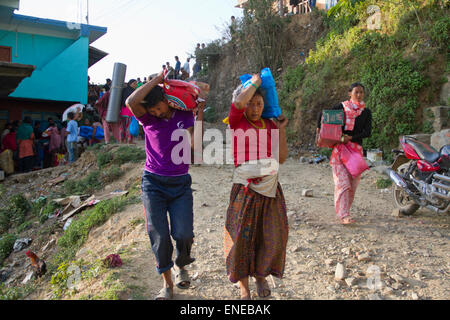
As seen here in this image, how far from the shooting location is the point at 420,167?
4844 millimetres

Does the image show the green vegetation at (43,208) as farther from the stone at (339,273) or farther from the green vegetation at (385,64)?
the green vegetation at (385,64)

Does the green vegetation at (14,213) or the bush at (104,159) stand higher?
the bush at (104,159)

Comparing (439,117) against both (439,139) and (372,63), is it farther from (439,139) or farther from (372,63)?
(372,63)

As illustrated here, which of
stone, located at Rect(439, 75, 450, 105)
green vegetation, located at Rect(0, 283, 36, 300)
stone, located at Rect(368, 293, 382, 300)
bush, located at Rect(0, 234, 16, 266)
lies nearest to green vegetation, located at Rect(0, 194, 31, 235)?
bush, located at Rect(0, 234, 16, 266)

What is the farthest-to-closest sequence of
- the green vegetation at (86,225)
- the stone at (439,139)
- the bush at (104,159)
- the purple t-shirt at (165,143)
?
the bush at (104,159) → the stone at (439,139) → the green vegetation at (86,225) → the purple t-shirt at (165,143)

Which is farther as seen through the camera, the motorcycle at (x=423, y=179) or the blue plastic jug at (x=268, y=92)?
the motorcycle at (x=423, y=179)

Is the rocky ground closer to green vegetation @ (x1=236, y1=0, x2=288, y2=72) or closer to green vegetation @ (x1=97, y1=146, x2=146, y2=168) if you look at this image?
green vegetation @ (x1=97, y1=146, x2=146, y2=168)

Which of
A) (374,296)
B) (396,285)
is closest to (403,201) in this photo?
(396,285)

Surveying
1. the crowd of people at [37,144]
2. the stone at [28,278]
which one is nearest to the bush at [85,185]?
the crowd of people at [37,144]

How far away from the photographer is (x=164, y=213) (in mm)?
2842

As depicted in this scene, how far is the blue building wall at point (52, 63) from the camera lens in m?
15.3
